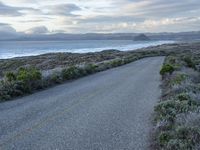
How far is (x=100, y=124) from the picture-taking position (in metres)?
12.0

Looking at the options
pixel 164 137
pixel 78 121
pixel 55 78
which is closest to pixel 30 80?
pixel 55 78

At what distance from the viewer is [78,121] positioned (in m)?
12.4

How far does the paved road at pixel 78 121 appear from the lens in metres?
9.70

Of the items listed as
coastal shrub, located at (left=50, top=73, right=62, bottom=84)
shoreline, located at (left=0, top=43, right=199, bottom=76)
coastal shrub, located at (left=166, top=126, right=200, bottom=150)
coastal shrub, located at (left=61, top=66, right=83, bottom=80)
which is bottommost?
shoreline, located at (left=0, top=43, right=199, bottom=76)

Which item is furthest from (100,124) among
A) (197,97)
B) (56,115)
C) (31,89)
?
(31,89)

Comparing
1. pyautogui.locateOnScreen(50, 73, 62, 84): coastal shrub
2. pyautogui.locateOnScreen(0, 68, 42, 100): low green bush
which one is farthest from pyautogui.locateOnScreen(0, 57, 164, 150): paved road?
pyautogui.locateOnScreen(50, 73, 62, 84): coastal shrub

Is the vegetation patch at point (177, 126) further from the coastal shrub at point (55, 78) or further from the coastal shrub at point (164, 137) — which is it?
the coastal shrub at point (55, 78)

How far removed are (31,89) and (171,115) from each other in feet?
33.5

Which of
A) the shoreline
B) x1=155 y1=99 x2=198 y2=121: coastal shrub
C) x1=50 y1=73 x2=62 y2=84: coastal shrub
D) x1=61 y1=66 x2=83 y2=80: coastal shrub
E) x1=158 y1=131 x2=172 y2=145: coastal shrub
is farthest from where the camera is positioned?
the shoreline

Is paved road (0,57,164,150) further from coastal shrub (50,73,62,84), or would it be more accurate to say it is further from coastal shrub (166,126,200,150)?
coastal shrub (50,73,62,84)

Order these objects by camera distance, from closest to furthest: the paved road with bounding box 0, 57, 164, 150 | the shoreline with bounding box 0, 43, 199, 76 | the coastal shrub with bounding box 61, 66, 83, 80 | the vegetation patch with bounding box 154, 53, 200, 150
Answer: the vegetation patch with bounding box 154, 53, 200, 150, the paved road with bounding box 0, 57, 164, 150, the coastal shrub with bounding box 61, 66, 83, 80, the shoreline with bounding box 0, 43, 199, 76

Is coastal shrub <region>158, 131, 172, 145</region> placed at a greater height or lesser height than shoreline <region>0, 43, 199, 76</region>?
greater

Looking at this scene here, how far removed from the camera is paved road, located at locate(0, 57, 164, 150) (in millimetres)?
9703

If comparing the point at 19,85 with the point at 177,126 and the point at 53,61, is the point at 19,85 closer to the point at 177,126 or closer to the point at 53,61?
the point at 177,126
